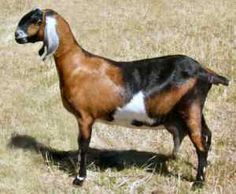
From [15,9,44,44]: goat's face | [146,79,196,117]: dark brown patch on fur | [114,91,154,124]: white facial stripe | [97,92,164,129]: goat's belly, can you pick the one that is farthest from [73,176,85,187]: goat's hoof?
[15,9,44,44]: goat's face

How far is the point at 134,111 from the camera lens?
671 cm

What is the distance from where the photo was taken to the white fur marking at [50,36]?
671cm

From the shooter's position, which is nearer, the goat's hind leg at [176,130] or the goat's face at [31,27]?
the goat's face at [31,27]

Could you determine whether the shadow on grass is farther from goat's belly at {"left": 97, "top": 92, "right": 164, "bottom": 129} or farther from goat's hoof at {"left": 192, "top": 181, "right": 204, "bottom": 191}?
goat's belly at {"left": 97, "top": 92, "right": 164, "bottom": 129}

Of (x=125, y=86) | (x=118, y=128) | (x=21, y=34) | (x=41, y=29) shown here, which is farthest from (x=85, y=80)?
(x=118, y=128)

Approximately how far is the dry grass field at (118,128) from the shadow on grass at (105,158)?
0.01 m

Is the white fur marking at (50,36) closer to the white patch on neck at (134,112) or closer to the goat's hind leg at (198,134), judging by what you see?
the white patch on neck at (134,112)

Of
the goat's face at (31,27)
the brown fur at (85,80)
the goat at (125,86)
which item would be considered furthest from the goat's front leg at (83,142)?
the goat's face at (31,27)

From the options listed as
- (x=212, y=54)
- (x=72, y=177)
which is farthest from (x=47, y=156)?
(x=212, y=54)

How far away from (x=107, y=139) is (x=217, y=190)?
1.88m

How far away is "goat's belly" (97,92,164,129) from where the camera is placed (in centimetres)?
669

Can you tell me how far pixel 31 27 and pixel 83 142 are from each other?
1339 mm

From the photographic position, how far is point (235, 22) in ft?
42.7

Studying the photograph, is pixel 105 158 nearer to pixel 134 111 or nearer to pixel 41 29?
pixel 134 111
